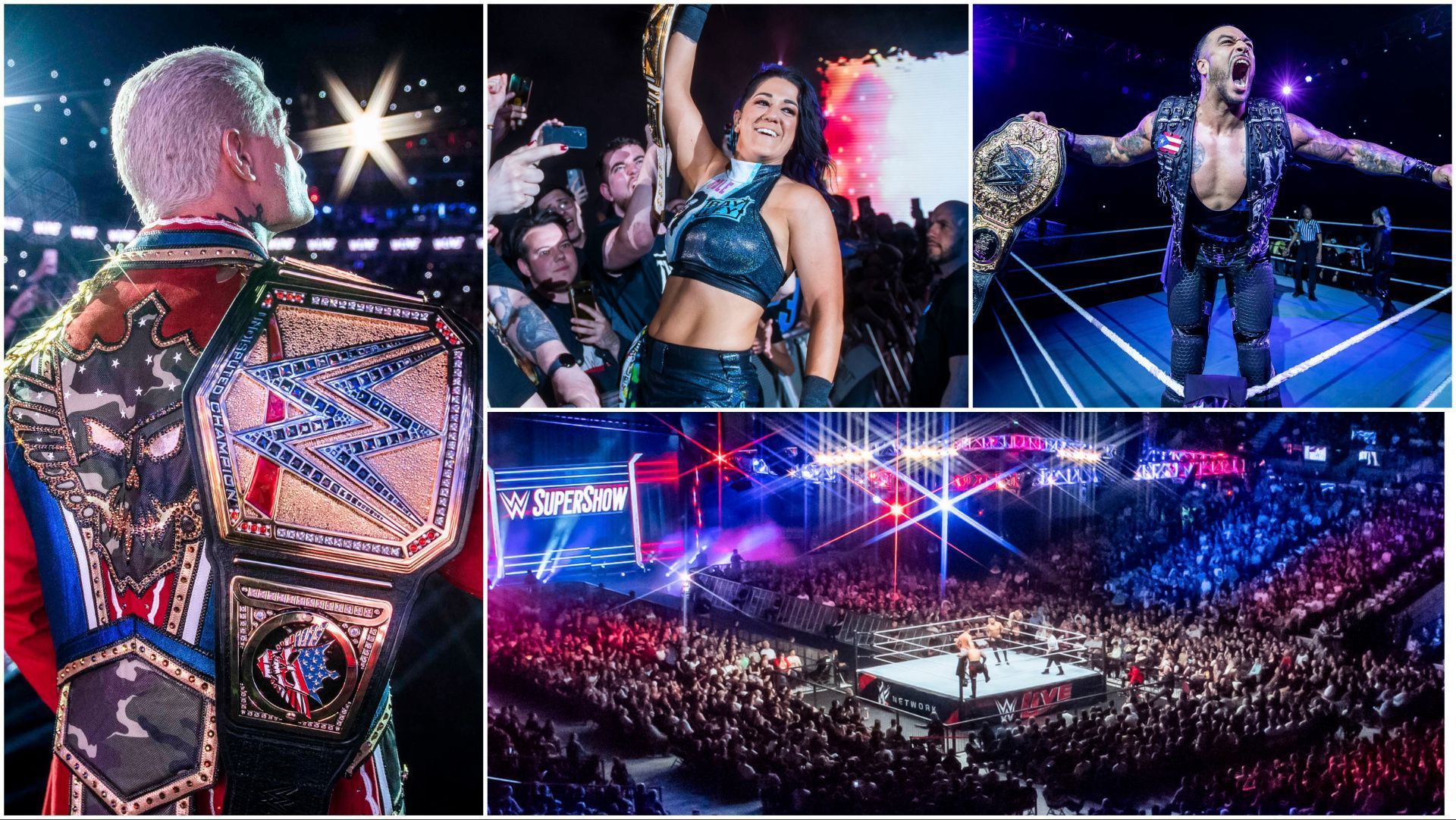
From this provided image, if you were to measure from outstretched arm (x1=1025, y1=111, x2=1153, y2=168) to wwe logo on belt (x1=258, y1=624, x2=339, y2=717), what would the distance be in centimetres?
282

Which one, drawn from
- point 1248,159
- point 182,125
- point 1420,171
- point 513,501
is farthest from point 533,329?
→ point 1420,171

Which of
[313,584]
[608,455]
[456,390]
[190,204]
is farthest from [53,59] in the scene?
[608,455]

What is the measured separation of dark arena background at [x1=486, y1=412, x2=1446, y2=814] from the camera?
3.56 m

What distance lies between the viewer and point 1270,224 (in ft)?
11.6

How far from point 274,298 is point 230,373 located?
26 cm

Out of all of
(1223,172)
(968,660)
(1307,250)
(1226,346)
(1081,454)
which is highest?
(1223,172)

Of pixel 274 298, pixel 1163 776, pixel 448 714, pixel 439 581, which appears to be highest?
pixel 274 298

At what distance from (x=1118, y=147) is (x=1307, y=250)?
71 centimetres

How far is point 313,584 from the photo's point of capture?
3191mm

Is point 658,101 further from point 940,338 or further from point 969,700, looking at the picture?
point 969,700

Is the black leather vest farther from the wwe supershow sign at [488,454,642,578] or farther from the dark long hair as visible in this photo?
the wwe supershow sign at [488,454,642,578]

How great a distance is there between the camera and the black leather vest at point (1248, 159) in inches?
138

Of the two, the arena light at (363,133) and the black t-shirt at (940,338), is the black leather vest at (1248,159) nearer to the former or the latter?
the black t-shirt at (940,338)

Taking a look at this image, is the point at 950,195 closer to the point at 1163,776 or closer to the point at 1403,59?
the point at 1403,59
